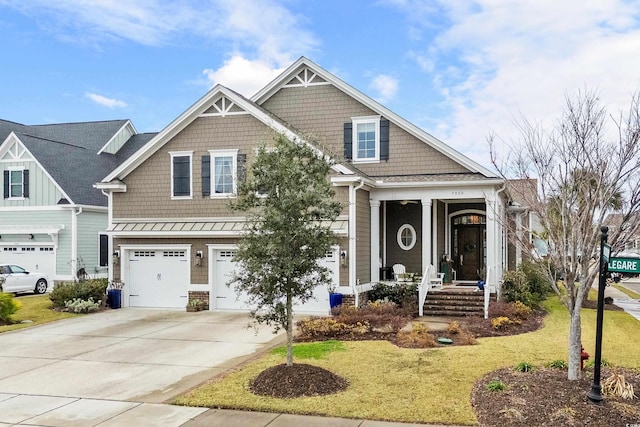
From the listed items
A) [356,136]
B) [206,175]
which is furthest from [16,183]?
[356,136]

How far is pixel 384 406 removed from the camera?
7.98m

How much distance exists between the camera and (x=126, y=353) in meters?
12.3

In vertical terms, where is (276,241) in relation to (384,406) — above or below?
above

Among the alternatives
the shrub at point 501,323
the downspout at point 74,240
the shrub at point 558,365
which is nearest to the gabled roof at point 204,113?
the downspout at point 74,240

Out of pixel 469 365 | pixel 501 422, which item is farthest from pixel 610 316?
pixel 501 422

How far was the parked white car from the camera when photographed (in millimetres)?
22906

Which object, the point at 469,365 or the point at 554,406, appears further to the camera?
the point at 469,365

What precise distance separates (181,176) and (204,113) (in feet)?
7.25

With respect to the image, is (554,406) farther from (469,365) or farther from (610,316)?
(610,316)

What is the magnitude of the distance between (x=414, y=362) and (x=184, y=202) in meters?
11.1

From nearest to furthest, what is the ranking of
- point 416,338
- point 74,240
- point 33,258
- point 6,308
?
1. point 416,338
2. point 6,308
3. point 74,240
4. point 33,258

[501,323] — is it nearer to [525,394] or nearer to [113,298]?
[525,394]

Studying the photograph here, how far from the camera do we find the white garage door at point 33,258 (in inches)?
992

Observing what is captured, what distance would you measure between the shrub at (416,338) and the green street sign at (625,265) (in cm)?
519
